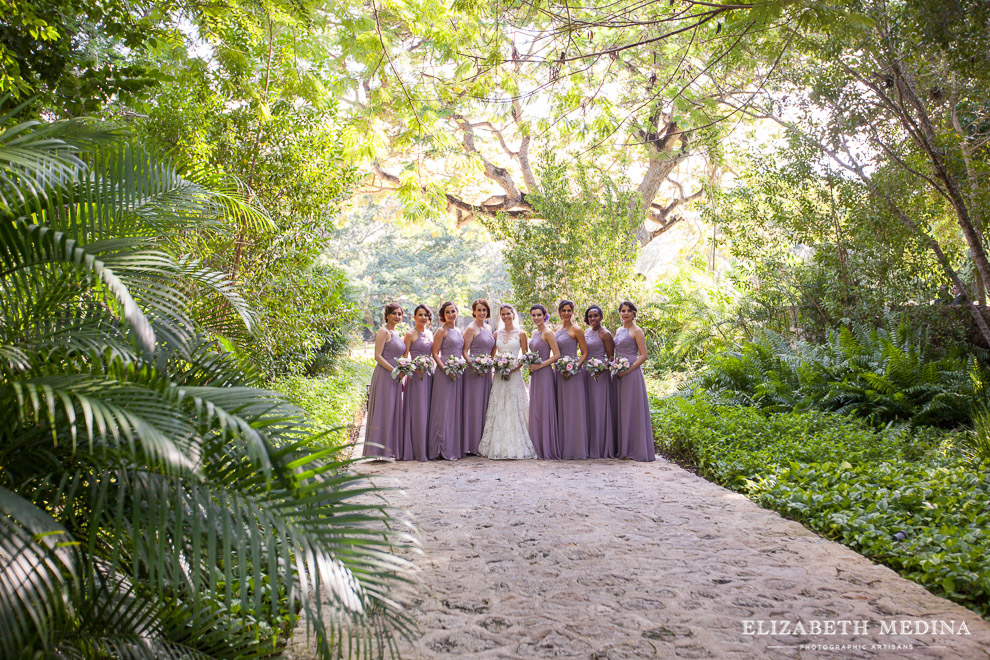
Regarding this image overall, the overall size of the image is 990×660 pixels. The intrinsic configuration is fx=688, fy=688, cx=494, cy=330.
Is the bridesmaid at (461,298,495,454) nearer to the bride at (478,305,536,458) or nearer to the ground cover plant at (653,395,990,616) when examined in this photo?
the bride at (478,305,536,458)

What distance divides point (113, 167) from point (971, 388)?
9.71 meters

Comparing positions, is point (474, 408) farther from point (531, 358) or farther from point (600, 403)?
point (600, 403)

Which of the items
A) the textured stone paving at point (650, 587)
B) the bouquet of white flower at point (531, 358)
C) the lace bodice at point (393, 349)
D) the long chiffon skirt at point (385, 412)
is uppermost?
the lace bodice at point (393, 349)

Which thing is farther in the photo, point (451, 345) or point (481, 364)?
point (451, 345)

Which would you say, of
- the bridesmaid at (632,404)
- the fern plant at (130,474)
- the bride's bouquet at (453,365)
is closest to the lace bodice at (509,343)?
the bride's bouquet at (453,365)

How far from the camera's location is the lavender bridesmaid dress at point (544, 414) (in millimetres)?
9594

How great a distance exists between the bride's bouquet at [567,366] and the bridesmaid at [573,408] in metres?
0.07

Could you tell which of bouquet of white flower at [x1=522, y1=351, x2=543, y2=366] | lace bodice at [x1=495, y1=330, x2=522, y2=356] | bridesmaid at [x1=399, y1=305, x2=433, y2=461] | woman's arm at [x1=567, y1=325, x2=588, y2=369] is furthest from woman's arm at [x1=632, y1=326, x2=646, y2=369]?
bridesmaid at [x1=399, y1=305, x2=433, y2=461]

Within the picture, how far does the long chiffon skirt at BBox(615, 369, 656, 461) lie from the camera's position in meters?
9.27

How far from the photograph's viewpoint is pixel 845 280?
1179 centimetres

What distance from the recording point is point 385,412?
9.34 m

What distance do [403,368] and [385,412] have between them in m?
0.65

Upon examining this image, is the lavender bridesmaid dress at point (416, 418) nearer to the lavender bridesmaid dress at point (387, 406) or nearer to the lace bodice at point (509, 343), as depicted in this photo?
the lavender bridesmaid dress at point (387, 406)

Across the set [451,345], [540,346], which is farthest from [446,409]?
[540,346]
